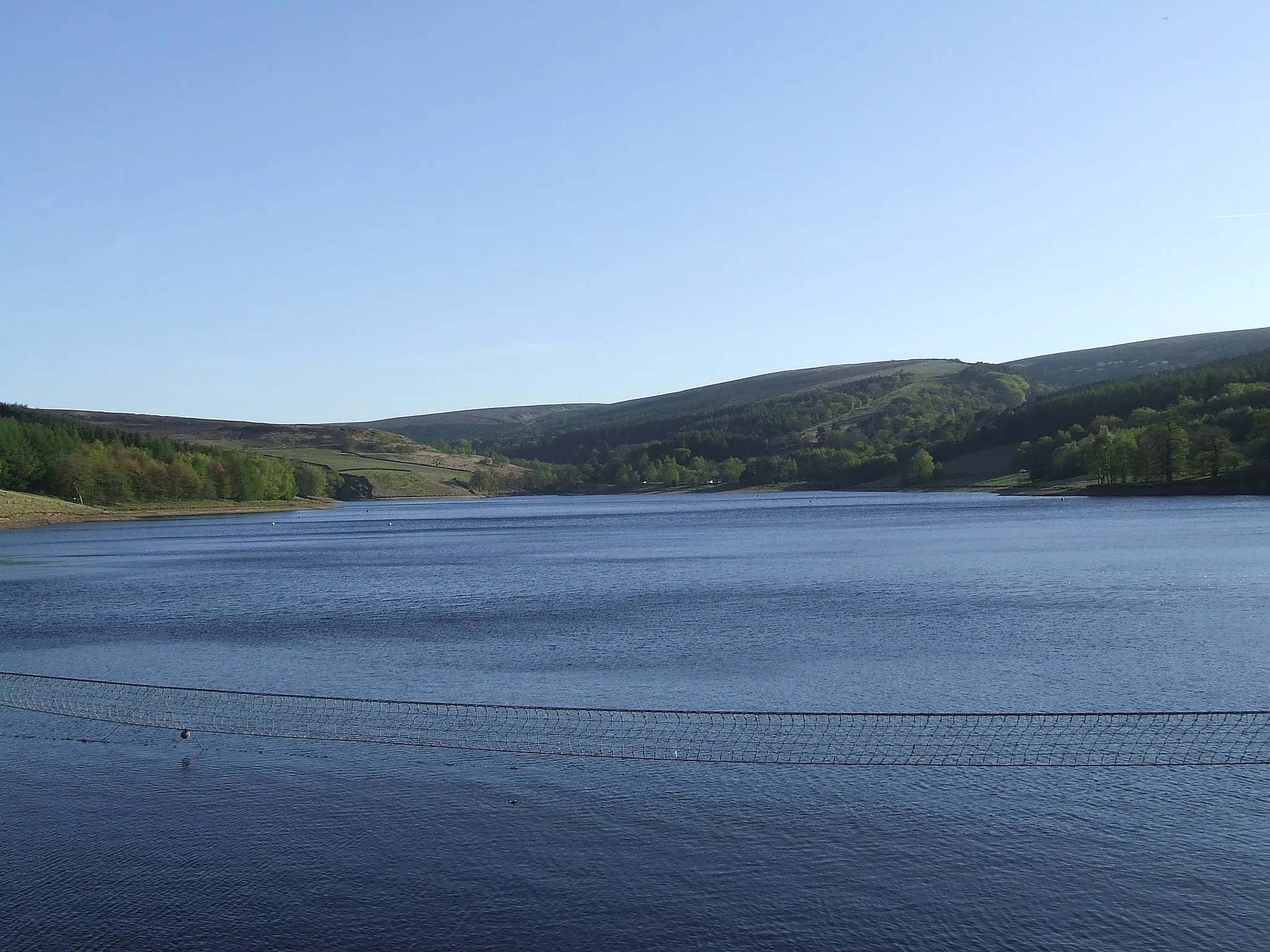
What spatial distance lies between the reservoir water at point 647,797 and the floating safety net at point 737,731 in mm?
738

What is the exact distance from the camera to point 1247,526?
273 ft

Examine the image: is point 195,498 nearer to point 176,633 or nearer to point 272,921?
point 176,633

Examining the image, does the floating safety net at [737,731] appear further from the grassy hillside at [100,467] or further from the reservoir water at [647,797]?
the grassy hillside at [100,467]

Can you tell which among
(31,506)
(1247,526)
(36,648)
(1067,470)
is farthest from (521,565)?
(1067,470)

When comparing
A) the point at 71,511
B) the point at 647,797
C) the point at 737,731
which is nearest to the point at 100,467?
the point at 71,511

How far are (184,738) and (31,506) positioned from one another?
13529 cm

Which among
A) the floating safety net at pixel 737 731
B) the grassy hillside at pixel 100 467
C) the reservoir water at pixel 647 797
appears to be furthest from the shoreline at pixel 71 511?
the floating safety net at pixel 737 731

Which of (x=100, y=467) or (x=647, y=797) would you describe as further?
(x=100, y=467)

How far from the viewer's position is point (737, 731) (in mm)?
24469

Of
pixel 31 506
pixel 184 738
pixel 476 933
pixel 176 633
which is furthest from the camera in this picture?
pixel 31 506

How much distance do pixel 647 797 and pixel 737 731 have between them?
16.2 ft

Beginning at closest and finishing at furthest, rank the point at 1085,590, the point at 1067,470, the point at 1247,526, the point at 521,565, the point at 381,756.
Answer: the point at 381,756 → the point at 1085,590 → the point at 521,565 → the point at 1247,526 → the point at 1067,470

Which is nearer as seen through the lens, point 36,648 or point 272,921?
point 272,921

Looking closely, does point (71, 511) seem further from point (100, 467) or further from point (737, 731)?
point (737, 731)
